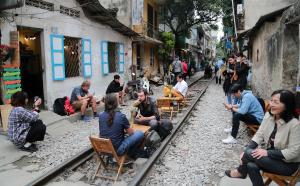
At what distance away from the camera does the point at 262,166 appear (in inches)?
149

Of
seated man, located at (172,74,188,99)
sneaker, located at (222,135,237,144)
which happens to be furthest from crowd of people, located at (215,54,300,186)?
Answer: seated man, located at (172,74,188,99)

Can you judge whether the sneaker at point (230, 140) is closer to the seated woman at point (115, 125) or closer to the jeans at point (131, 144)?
the jeans at point (131, 144)

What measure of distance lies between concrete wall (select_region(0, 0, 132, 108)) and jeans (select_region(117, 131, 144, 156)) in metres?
5.21

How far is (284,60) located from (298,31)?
79cm

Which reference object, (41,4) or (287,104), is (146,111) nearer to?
(287,104)

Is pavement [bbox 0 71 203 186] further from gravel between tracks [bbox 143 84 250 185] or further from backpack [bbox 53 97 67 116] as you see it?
gravel between tracks [bbox 143 84 250 185]

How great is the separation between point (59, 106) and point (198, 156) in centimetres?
542

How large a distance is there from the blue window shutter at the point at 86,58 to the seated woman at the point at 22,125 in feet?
20.2

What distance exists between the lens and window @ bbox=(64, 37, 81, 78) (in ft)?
39.2

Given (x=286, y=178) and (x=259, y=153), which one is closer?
(x=286, y=178)

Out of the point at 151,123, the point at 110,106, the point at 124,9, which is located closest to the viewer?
the point at 110,106

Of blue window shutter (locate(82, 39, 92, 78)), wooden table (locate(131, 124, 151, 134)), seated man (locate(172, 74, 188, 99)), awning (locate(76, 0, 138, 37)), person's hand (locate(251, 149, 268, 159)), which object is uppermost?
awning (locate(76, 0, 138, 37))

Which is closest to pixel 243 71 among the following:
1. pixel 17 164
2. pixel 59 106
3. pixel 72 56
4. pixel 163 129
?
pixel 163 129

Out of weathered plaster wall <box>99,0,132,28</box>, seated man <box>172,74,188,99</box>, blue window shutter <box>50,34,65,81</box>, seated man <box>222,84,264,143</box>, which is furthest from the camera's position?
weathered plaster wall <box>99,0,132,28</box>
